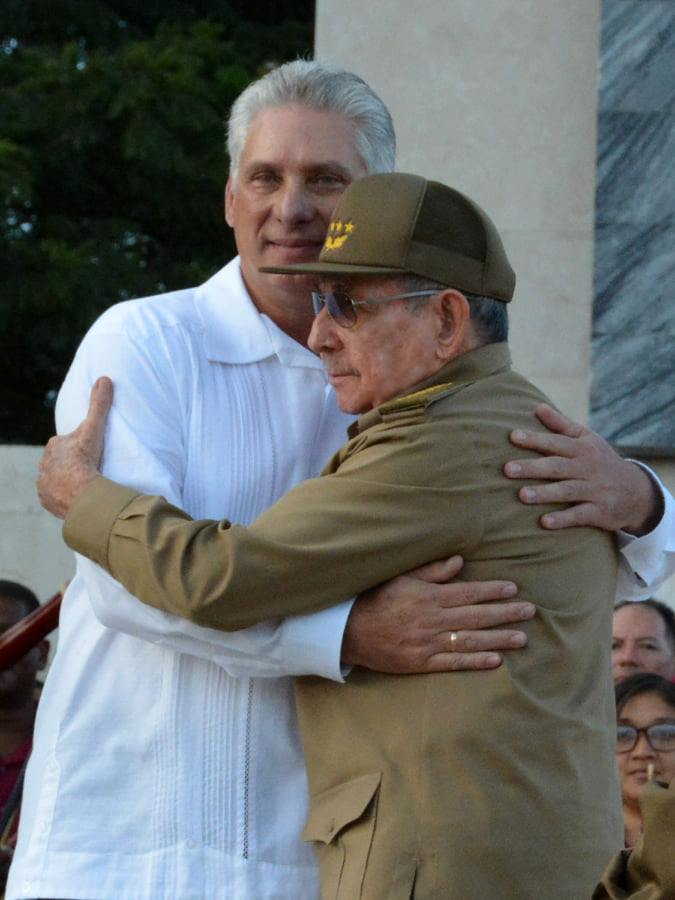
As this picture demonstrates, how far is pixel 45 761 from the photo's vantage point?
294 centimetres

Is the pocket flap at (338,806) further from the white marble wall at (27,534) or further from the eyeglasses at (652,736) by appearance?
the white marble wall at (27,534)

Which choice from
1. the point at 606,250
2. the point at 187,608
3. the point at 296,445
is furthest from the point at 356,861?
the point at 606,250

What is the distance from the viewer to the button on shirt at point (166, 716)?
2.83 metres

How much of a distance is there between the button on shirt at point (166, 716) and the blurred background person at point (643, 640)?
110 inches

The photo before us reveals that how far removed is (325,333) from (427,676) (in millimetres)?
558

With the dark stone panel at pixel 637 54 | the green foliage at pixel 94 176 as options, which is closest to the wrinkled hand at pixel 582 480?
the dark stone panel at pixel 637 54

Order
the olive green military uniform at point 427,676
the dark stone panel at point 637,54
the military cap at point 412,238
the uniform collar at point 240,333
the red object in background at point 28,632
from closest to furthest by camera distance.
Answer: the olive green military uniform at point 427,676 < the military cap at point 412,238 < the uniform collar at point 240,333 < the red object in background at point 28,632 < the dark stone panel at point 637,54

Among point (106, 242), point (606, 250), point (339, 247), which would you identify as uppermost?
point (339, 247)

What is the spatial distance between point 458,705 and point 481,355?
1.80 feet

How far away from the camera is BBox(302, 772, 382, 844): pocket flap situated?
2652 millimetres

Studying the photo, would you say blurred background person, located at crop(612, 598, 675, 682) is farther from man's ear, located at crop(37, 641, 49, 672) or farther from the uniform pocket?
the uniform pocket

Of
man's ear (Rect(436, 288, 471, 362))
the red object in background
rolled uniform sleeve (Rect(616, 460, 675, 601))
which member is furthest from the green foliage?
man's ear (Rect(436, 288, 471, 362))

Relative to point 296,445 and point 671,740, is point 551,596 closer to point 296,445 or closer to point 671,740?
point 296,445

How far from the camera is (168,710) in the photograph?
9.48 ft
